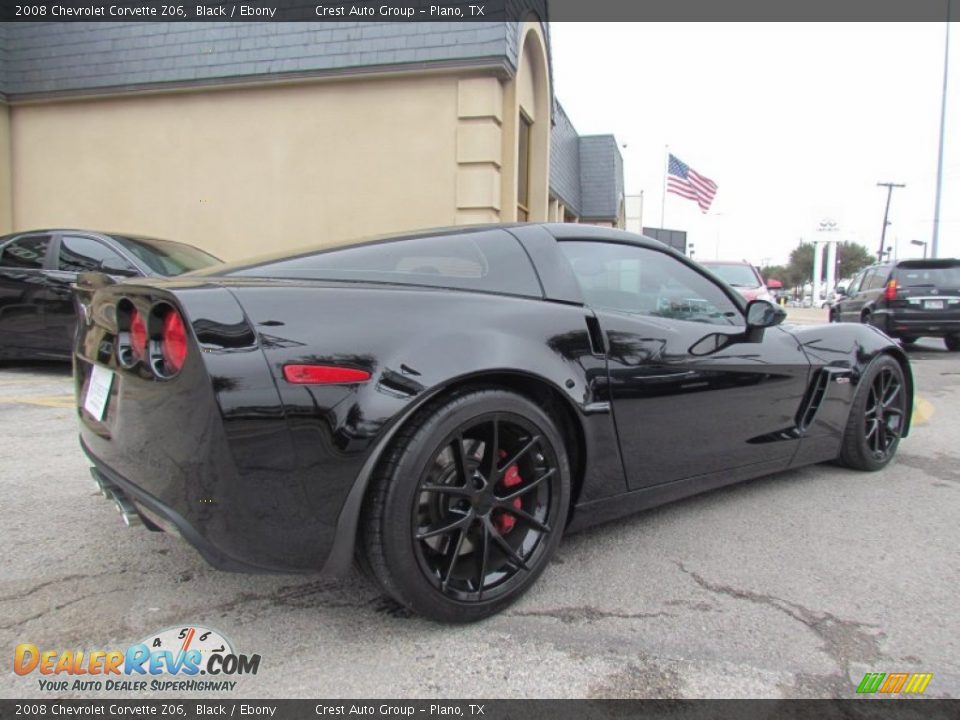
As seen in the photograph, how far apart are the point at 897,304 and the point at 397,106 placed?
843 centimetres

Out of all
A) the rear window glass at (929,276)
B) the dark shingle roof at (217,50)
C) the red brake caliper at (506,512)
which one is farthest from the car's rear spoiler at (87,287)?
the rear window glass at (929,276)

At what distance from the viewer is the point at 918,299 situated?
33.7 ft

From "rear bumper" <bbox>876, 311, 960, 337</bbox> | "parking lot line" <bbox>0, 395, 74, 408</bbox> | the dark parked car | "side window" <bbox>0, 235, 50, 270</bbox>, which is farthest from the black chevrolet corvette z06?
"rear bumper" <bbox>876, 311, 960, 337</bbox>

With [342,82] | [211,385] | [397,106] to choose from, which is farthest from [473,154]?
[211,385]

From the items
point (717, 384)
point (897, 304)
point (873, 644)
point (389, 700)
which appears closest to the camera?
point (389, 700)

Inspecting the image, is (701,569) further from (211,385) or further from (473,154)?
(473,154)

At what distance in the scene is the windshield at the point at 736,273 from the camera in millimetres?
10783

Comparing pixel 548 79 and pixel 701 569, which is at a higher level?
pixel 548 79

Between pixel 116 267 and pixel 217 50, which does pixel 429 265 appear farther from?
pixel 217 50

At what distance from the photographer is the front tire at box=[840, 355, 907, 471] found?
3.47 meters

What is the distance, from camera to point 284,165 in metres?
9.17

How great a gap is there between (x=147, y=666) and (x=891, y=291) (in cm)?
1172

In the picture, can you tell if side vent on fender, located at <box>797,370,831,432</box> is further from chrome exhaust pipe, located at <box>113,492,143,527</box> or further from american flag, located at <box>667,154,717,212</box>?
american flag, located at <box>667,154,717,212</box>

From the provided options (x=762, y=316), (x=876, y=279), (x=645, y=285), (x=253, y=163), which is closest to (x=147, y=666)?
(x=645, y=285)
